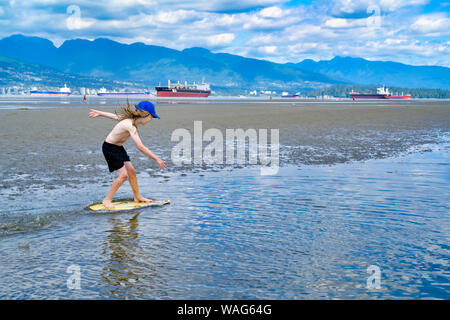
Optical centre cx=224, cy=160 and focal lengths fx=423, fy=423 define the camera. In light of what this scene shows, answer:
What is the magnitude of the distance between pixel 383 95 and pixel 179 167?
18697 cm

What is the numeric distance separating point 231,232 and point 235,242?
1.60 ft

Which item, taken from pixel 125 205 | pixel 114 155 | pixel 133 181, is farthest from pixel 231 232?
pixel 114 155

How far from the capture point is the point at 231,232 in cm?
696

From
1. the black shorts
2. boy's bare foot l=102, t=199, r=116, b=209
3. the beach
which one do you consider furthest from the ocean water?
the black shorts

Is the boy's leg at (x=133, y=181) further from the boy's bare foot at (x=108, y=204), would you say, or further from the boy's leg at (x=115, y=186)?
the boy's bare foot at (x=108, y=204)

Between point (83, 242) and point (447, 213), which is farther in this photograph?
point (447, 213)

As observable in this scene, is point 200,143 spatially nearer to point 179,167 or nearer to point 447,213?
point 179,167

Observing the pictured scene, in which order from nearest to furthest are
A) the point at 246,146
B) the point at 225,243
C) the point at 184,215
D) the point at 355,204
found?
the point at 225,243
the point at 184,215
the point at 355,204
the point at 246,146

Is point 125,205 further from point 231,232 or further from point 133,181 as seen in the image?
point 231,232

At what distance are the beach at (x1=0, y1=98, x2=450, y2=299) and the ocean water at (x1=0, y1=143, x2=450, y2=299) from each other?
2 cm

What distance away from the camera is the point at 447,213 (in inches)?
320

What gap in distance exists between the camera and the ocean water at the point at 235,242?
193 inches
